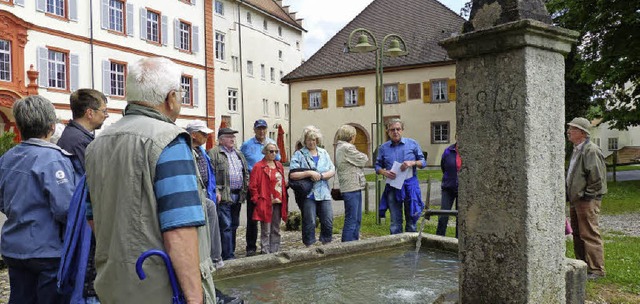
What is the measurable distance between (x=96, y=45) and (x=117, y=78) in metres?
2.01

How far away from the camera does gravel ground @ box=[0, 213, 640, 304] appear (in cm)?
618

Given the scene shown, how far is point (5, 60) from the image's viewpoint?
2242cm

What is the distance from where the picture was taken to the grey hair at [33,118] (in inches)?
132

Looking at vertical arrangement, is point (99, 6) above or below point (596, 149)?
above

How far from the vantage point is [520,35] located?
11.1 feet

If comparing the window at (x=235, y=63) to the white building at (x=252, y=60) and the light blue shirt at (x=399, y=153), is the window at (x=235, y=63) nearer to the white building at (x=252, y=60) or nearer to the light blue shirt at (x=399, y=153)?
the white building at (x=252, y=60)

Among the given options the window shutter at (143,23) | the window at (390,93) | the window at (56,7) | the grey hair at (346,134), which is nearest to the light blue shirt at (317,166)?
the grey hair at (346,134)

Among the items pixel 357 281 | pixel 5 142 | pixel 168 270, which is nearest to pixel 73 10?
pixel 5 142

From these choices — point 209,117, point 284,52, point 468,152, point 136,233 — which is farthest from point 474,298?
point 284,52

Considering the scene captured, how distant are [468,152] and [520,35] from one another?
809mm

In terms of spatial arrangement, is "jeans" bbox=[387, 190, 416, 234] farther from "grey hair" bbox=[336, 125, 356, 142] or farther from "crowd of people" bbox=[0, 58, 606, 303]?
"crowd of people" bbox=[0, 58, 606, 303]

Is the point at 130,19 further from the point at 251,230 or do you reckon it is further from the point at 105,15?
the point at 251,230

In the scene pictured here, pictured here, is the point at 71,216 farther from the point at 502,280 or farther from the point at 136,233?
the point at 502,280

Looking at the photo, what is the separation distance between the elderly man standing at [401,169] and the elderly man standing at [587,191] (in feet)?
7.14
